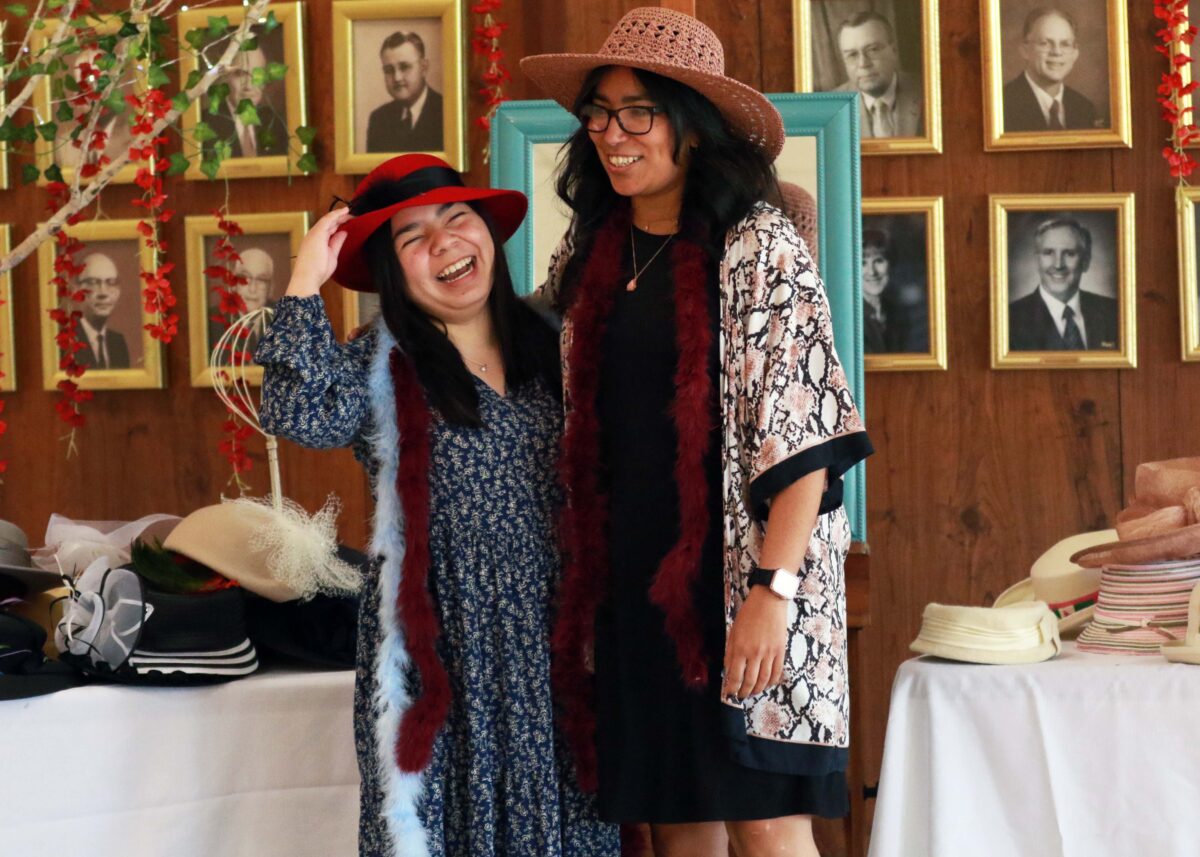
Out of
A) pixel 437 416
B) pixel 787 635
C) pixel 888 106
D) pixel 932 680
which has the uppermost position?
pixel 888 106

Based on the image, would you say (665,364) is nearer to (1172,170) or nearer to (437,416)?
(437,416)

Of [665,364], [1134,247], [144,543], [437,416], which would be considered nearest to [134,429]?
[144,543]

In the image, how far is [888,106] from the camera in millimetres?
3668

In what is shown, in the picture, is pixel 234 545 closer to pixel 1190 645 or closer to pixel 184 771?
pixel 184 771

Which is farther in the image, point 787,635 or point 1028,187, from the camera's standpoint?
point 1028,187

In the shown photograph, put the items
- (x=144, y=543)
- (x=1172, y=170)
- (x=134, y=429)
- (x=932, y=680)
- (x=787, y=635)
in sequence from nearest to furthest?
(x=787, y=635) < (x=932, y=680) < (x=144, y=543) < (x=1172, y=170) < (x=134, y=429)

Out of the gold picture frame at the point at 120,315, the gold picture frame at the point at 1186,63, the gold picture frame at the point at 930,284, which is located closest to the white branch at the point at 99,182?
the gold picture frame at the point at 120,315

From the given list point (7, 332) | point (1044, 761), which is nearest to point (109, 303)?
point (7, 332)

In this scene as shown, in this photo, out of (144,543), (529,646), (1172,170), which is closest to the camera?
(529,646)

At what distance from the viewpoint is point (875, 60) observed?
3670 mm

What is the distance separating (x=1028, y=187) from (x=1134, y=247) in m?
0.33

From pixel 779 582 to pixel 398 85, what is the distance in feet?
8.16

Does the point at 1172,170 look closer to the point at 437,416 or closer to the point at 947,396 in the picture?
the point at 947,396

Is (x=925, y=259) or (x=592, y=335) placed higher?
(x=925, y=259)
